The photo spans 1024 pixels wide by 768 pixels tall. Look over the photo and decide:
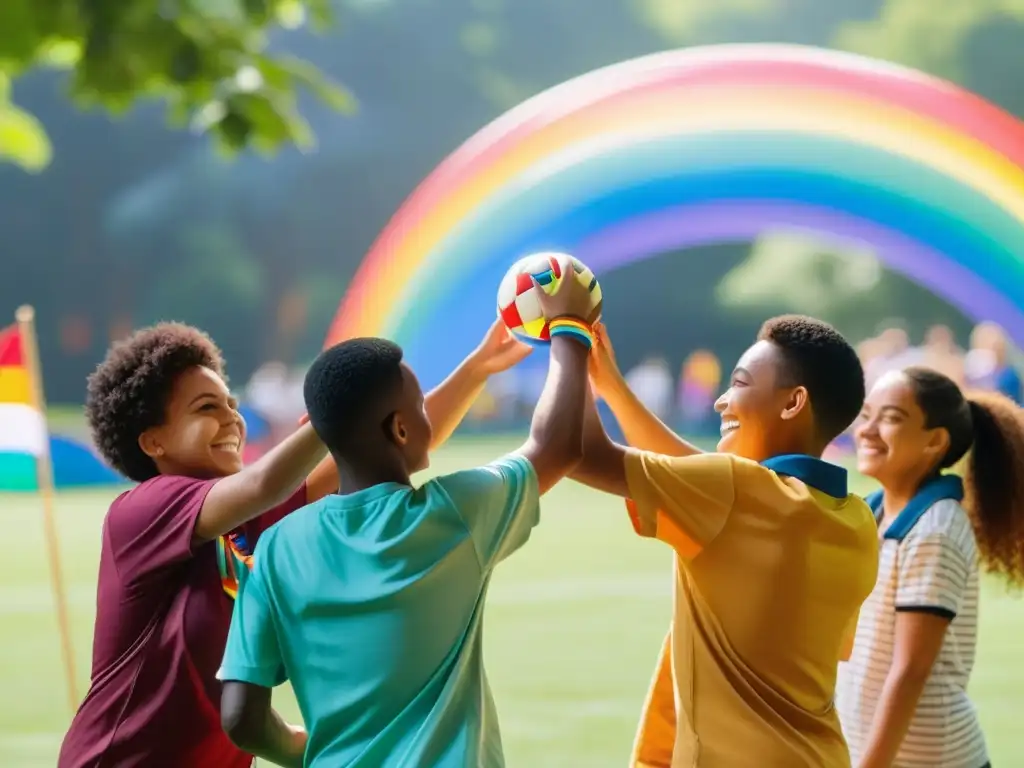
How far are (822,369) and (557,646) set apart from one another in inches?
181

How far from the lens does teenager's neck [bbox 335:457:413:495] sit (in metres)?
2.12

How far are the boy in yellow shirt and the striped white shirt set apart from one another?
48 cm

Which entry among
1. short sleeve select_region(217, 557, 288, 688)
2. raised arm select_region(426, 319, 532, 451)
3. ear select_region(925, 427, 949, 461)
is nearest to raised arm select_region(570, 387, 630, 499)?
raised arm select_region(426, 319, 532, 451)

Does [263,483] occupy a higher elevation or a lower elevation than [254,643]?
higher

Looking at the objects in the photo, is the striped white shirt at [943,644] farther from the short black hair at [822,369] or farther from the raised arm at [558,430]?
the raised arm at [558,430]

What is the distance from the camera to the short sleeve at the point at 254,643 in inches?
79.1

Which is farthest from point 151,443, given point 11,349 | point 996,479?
point 11,349

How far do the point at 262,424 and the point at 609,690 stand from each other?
10.2m

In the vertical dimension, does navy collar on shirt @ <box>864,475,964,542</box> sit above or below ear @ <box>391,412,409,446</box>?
below

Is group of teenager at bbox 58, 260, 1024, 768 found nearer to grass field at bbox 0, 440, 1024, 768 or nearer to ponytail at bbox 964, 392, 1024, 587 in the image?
ponytail at bbox 964, 392, 1024, 587

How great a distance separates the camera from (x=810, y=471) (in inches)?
96.3

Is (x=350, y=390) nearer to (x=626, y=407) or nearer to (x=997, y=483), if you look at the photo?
(x=626, y=407)

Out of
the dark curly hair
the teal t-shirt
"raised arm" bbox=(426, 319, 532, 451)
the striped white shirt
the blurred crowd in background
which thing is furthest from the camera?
the blurred crowd in background

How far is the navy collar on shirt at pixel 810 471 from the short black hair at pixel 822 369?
0.11 metres
